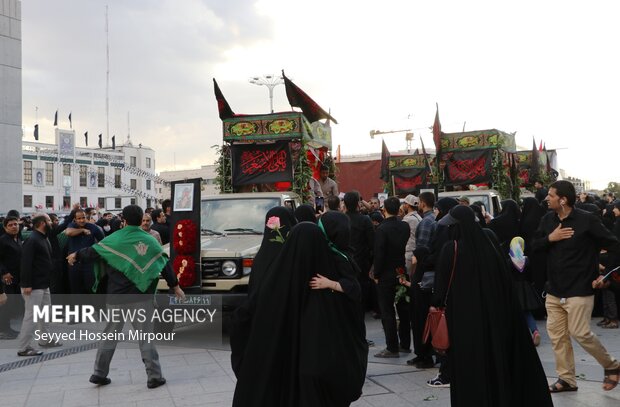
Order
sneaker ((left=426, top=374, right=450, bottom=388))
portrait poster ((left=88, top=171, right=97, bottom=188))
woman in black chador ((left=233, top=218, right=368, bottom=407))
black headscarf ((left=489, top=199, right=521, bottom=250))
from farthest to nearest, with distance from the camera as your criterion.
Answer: portrait poster ((left=88, top=171, right=97, bottom=188)) < black headscarf ((left=489, top=199, right=521, bottom=250)) < sneaker ((left=426, top=374, right=450, bottom=388)) < woman in black chador ((left=233, top=218, right=368, bottom=407))

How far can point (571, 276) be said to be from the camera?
212 inches

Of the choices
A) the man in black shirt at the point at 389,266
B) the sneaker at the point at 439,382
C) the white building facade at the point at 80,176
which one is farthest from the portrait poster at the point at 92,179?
the sneaker at the point at 439,382

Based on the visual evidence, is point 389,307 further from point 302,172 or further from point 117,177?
point 117,177

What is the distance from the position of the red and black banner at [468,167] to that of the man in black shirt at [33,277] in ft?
33.2

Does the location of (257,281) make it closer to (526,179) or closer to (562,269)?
(562,269)

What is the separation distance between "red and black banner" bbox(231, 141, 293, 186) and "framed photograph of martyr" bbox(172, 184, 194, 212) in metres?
2.75

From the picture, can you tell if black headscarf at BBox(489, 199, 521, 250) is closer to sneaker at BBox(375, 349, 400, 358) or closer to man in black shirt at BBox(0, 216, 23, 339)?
sneaker at BBox(375, 349, 400, 358)

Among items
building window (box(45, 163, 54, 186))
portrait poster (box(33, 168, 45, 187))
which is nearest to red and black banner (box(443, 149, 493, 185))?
portrait poster (box(33, 168, 45, 187))

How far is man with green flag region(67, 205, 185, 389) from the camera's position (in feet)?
20.4

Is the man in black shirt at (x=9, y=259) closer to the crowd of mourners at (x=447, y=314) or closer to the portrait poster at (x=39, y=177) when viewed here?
the crowd of mourners at (x=447, y=314)

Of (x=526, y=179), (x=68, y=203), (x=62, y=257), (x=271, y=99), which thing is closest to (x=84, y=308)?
(x=62, y=257)

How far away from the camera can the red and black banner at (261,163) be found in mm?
11109

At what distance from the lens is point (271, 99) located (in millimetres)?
28484

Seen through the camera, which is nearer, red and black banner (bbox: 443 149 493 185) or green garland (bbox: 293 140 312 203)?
green garland (bbox: 293 140 312 203)
